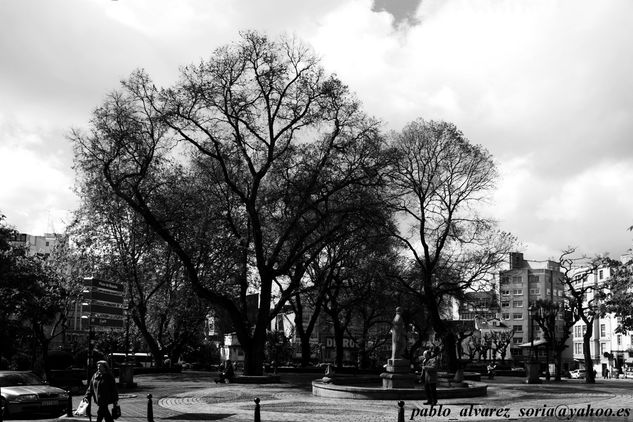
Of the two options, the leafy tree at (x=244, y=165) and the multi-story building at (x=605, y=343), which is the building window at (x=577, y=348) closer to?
the multi-story building at (x=605, y=343)

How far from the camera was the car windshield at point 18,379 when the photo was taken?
20344 millimetres

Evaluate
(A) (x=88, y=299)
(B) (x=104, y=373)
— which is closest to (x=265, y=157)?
(A) (x=88, y=299)

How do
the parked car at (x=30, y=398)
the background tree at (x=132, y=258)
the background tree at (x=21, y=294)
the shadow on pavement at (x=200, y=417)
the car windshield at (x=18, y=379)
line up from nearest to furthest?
the shadow on pavement at (x=200, y=417) < the parked car at (x=30, y=398) < the car windshield at (x=18, y=379) < the background tree at (x=21, y=294) < the background tree at (x=132, y=258)

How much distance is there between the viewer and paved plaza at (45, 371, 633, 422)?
728 inches

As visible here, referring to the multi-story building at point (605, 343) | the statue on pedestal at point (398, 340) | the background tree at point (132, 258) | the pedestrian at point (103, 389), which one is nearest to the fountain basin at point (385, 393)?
the statue on pedestal at point (398, 340)

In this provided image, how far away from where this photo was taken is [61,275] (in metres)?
45.6

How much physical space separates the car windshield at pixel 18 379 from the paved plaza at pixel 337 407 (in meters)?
2.85

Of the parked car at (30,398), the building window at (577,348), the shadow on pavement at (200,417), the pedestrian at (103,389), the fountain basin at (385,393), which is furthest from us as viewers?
the building window at (577,348)

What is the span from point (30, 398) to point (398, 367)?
1379 cm

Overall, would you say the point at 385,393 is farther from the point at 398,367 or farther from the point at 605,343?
the point at 605,343

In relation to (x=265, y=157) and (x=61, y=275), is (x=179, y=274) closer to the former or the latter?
(x=61, y=275)

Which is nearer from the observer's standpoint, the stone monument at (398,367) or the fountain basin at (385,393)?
the fountain basin at (385,393)

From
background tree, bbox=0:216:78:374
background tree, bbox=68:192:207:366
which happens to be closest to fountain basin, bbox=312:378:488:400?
background tree, bbox=0:216:78:374

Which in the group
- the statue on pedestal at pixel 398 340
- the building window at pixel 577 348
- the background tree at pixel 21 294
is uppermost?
the background tree at pixel 21 294
